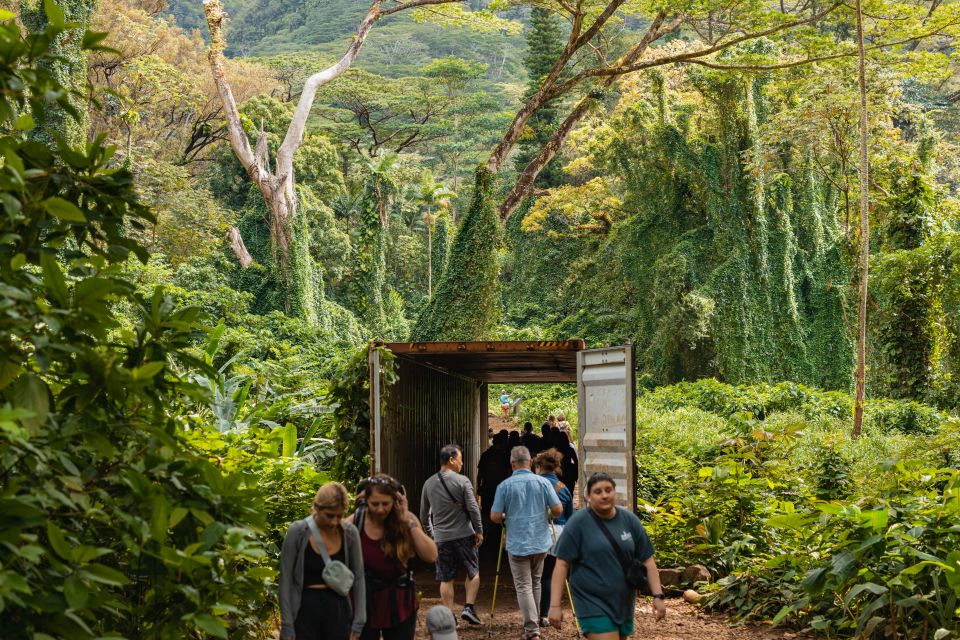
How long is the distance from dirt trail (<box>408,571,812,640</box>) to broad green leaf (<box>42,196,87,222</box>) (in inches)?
228

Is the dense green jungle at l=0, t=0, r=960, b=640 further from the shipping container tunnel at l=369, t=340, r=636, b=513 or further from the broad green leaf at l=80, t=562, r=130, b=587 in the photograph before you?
the shipping container tunnel at l=369, t=340, r=636, b=513

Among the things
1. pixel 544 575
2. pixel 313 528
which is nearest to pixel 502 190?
pixel 544 575

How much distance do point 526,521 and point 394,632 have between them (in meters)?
2.58

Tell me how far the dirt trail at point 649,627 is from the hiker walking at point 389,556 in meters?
2.70

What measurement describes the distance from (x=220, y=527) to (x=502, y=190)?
48.3 metres

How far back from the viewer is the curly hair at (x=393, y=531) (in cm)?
582

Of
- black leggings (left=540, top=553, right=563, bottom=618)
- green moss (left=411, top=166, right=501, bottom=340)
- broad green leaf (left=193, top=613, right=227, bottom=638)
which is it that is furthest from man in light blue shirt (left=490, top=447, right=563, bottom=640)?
green moss (left=411, top=166, right=501, bottom=340)

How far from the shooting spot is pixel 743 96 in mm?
Result: 32125

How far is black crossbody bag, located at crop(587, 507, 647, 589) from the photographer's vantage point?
5.91 m

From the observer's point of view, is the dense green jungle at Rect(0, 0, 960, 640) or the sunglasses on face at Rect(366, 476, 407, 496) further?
the sunglasses on face at Rect(366, 476, 407, 496)

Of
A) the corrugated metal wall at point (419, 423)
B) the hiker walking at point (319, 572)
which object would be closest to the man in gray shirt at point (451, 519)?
the corrugated metal wall at point (419, 423)

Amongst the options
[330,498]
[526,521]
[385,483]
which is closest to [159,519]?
[330,498]

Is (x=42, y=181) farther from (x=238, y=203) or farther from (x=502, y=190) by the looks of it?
(x=502, y=190)

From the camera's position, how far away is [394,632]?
5.80m
